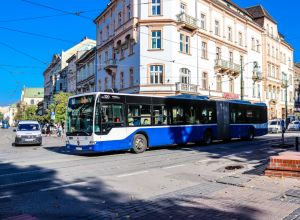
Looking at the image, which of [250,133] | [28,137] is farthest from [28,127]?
[250,133]

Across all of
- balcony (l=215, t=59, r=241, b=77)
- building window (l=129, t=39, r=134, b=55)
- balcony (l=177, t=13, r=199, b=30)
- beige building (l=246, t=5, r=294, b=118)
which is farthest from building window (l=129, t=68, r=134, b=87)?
beige building (l=246, t=5, r=294, b=118)

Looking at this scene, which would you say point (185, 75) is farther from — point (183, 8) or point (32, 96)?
point (32, 96)

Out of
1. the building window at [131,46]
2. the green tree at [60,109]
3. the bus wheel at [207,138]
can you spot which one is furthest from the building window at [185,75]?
the green tree at [60,109]

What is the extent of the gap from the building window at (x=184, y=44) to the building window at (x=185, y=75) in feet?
6.83

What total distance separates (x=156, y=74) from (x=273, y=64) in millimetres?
31516

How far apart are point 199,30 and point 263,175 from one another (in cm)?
3171

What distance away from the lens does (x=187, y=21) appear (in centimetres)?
3559

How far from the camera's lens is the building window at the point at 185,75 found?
116 feet

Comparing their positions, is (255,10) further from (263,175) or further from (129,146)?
(263,175)

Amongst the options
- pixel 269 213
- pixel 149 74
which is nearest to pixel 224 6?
pixel 149 74

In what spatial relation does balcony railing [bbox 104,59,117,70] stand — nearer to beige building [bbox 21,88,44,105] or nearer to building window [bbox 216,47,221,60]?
building window [bbox 216,47,221,60]

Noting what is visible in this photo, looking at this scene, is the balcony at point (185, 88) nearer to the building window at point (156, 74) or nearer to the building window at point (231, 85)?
the building window at point (156, 74)

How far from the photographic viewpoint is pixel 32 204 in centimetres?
661

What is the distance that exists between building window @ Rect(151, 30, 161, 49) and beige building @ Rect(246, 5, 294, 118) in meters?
26.1
